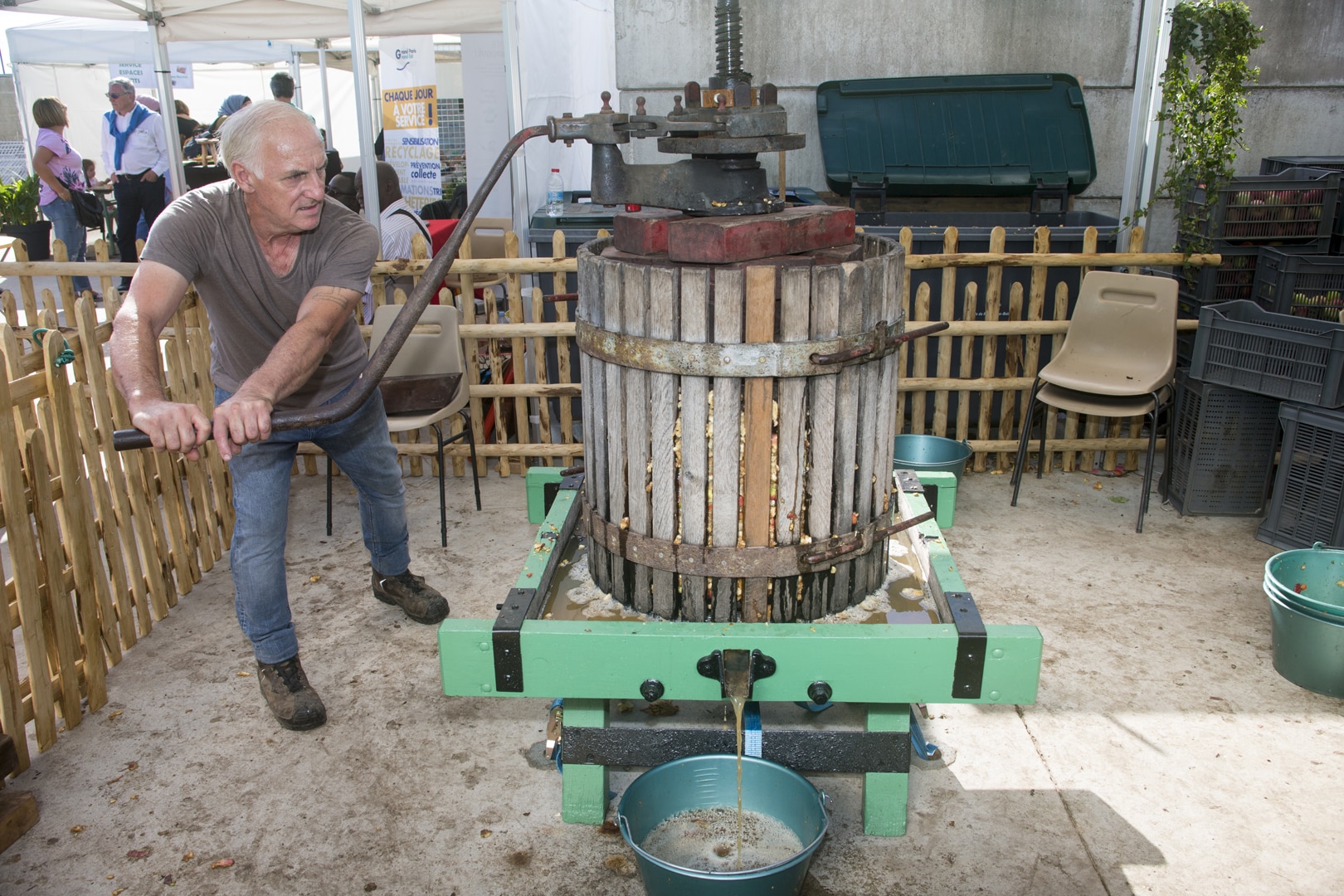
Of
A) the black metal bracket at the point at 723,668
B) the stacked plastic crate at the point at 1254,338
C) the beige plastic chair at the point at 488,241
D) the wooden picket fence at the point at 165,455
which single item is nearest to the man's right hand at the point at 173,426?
the wooden picket fence at the point at 165,455

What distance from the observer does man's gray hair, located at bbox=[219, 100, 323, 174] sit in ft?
9.37

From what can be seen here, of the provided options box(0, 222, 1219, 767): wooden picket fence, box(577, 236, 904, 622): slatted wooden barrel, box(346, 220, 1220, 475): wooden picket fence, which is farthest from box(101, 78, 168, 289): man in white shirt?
box(577, 236, 904, 622): slatted wooden barrel

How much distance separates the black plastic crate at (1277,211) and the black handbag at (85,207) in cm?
1004

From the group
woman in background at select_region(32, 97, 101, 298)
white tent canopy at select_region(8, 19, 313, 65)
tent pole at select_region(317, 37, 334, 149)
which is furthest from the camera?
white tent canopy at select_region(8, 19, 313, 65)

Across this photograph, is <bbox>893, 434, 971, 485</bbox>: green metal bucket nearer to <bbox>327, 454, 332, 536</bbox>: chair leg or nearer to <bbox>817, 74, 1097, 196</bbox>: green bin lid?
<bbox>817, 74, 1097, 196</bbox>: green bin lid

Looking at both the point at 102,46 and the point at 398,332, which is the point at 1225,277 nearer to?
the point at 398,332

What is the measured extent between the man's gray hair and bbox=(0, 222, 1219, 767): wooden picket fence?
90 cm

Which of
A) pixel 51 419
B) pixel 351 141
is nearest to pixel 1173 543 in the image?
pixel 51 419

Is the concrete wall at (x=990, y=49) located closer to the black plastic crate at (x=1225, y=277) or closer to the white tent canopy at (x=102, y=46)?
the black plastic crate at (x=1225, y=277)

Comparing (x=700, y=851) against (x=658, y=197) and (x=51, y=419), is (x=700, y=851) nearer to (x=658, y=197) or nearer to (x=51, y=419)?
(x=658, y=197)

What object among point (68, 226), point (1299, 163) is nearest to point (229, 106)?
point (68, 226)

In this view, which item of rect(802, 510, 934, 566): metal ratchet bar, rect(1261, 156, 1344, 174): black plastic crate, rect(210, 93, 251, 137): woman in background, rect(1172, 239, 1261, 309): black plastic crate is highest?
rect(210, 93, 251, 137): woman in background

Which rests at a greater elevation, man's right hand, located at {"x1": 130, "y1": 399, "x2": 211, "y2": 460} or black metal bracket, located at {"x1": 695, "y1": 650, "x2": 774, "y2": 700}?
man's right hand, located at {"x1": 130, "y1": 399, "x2": 211, "y2": 460}

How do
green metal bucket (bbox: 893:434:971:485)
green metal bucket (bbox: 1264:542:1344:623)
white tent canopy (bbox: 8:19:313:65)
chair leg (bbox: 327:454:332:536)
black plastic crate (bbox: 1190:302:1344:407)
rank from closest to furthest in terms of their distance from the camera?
green metal bucket (bbox: 1264:542:1344:623), black plastic crate (bbox: 1190:302:1344:407), chair leg (bbox: 327:454:332:536), green metal bucket (bbox: 893:434:971:485), white tent canopy (bbox: 8:19:313:65)
